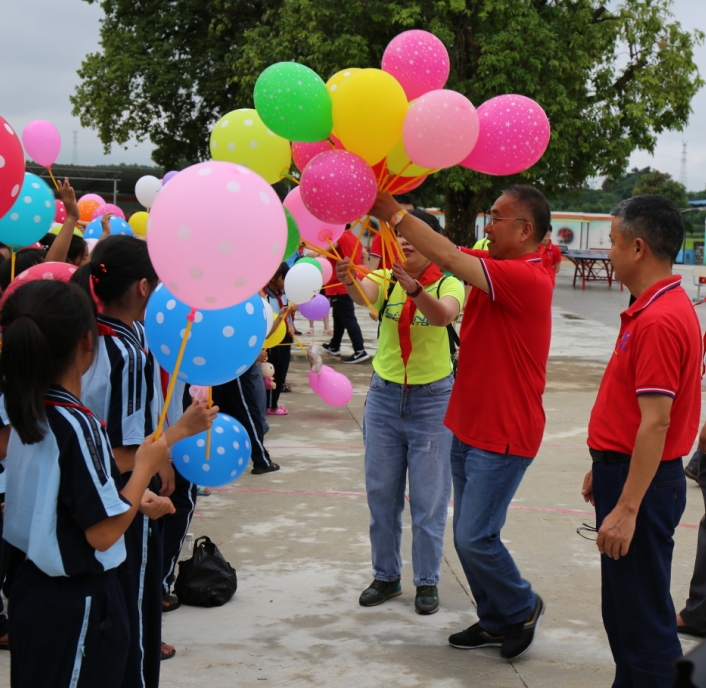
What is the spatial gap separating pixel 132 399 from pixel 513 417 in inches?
59.7

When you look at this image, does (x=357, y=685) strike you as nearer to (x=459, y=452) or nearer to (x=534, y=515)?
(x=459, y=452)

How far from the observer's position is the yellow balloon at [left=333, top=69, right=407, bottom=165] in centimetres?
284

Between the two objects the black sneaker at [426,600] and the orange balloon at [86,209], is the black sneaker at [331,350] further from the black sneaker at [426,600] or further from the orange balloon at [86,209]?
the black sneaker at [426,600]

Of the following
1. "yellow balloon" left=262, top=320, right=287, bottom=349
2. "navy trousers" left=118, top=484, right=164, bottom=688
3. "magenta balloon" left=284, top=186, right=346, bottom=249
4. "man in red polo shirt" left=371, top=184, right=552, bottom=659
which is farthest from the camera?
"yellow balloon" left=262, top=320, right=287, bottom=349

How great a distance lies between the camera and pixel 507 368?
3152 mm

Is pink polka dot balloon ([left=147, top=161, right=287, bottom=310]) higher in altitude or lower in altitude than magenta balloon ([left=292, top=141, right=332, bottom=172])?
lower

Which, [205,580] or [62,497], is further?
[205,580]

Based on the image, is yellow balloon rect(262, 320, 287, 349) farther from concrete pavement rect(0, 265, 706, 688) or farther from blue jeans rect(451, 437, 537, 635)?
blue jeans rect(451, 437, 537, 635)

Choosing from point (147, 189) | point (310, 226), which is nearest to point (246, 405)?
point (310, 226)

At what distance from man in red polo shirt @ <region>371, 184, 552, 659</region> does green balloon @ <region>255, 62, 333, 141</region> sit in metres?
0.82

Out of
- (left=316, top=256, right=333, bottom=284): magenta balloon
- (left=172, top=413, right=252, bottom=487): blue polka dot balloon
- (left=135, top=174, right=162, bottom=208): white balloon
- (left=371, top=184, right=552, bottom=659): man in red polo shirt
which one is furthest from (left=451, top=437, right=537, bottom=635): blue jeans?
(left=135, top=174, right=162, bottom=208): white balloon

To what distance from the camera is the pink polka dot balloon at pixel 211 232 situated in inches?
81.4

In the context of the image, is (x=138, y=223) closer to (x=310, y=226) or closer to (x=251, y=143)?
(x=310, y=226)

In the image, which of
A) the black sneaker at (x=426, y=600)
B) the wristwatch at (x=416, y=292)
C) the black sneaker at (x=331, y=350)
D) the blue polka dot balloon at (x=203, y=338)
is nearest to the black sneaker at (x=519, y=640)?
the black sneaker at (x=426, y=600)
